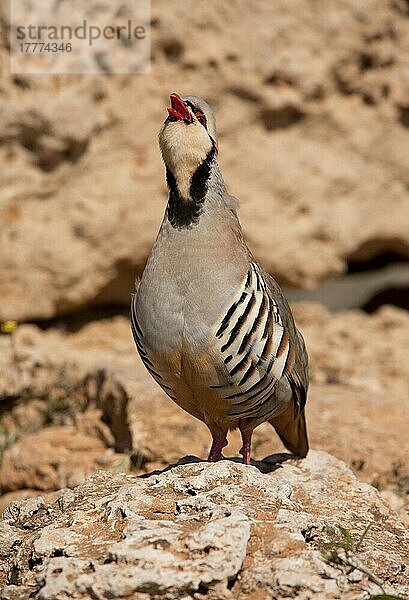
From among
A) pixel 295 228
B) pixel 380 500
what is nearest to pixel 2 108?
pixel 295 228

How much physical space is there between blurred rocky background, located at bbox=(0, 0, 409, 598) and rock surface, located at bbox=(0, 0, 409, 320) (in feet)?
0.04

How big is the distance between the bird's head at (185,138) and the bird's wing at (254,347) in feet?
1.72

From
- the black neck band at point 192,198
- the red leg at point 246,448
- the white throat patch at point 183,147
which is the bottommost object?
the red leg at point 246,448

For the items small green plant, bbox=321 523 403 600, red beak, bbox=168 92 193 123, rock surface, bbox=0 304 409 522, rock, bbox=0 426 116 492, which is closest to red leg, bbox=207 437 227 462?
rock surface, bbox=0 304 409 522

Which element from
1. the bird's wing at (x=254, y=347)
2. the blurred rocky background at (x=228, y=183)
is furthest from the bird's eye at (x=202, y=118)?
the blurred rocky background at (x=228, y=183)

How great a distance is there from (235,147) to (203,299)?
12.9ft

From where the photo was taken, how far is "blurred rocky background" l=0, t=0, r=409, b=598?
21.8 ft

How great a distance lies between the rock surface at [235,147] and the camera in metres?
7.08

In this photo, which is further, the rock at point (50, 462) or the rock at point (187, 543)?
the rock at point (50, 462)

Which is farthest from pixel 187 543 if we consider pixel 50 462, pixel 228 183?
pixel 228 183

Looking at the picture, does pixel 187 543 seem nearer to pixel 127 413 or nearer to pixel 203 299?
pixel 203 299

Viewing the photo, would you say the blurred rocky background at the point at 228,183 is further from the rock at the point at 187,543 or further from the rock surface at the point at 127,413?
the rock at the point at 187,543

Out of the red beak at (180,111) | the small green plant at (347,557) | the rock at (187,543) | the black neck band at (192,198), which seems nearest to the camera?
the rock at (187,543)

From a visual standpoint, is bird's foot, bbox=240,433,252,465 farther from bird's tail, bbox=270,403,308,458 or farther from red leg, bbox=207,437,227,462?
bird's tail, bbox=270,403,308,458
